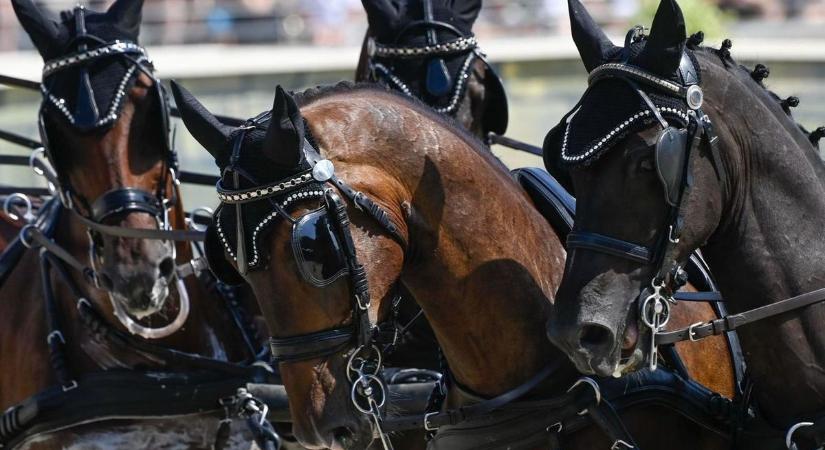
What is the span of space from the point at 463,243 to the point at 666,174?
0.52 metres

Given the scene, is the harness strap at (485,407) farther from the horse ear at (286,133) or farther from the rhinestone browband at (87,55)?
the rhinestone browband at (87,55)

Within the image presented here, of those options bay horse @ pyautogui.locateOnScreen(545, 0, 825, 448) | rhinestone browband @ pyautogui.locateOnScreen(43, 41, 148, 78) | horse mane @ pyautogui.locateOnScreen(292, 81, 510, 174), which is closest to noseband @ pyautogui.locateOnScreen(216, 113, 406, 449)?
horse mane @ pyautogui.locateOnScreen(292, 81, 510, 174)

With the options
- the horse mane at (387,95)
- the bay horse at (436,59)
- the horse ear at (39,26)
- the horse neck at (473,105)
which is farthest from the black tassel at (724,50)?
the horse ear at (39,26)

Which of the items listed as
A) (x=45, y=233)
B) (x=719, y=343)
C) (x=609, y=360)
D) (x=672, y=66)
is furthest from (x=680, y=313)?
(x=45, y=233)

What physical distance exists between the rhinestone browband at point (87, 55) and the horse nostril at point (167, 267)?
65 cm

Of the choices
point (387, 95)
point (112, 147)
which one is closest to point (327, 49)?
point (112, 147)

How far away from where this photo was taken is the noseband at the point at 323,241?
271 cm

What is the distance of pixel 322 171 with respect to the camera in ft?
8.96

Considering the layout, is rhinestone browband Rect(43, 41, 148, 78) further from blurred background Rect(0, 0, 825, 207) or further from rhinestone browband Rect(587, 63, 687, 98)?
blurred background Rect(0, 0, 825, 207)

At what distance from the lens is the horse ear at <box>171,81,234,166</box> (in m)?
2.88

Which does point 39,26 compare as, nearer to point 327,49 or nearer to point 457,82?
point 457,82

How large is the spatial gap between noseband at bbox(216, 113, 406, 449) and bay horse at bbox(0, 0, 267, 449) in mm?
1193

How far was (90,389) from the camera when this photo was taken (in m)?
3.96

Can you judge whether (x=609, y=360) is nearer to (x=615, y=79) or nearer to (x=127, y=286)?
(x=615, y=79)
